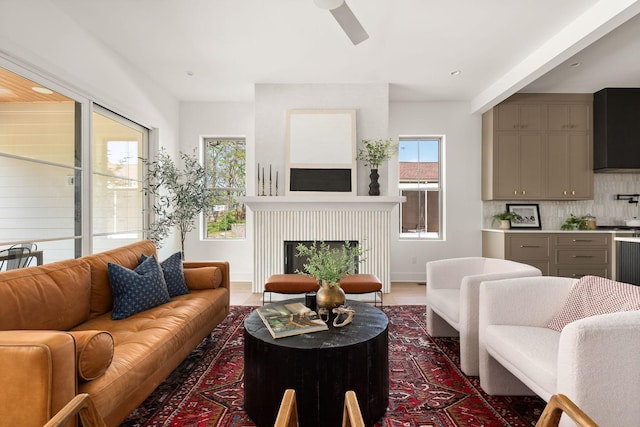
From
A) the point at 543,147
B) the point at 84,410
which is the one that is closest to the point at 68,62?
the point at 84,410

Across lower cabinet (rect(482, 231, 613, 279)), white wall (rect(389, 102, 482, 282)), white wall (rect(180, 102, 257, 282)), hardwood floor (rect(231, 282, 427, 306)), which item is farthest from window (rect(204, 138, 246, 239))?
lower cabinet (rect(482, 231, 613, 279))

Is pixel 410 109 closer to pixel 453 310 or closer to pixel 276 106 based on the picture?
pixel 276 106

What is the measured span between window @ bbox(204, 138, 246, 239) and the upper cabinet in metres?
3.72

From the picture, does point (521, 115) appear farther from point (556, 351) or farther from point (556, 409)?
point (556, 409)

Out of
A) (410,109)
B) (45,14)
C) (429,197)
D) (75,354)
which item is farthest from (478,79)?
(75,354)

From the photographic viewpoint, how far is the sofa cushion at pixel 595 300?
5.49ft

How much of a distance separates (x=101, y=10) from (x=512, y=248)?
5155 millimetres

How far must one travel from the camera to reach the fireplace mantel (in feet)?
14.1

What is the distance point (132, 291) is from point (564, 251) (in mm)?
5050

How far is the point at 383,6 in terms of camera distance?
279 cm

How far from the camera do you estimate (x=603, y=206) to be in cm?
511

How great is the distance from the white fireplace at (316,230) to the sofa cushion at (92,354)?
3021 mm

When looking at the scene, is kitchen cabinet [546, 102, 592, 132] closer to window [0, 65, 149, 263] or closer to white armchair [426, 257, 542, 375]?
white armchair [426, 257, 542, 375]

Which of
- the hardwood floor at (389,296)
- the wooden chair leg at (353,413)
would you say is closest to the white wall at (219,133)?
the hardwood floor at (389,296)
